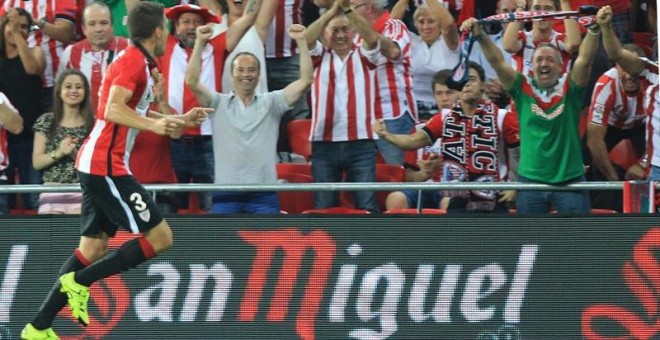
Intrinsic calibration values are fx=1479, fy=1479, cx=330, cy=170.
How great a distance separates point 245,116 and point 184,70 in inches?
37.1

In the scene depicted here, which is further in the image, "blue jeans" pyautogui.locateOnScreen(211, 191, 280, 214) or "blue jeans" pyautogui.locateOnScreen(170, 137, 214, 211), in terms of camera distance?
"blue jeans" pyautogui.locateOnScreen(170, 137, 214, 211)

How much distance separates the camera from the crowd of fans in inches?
428

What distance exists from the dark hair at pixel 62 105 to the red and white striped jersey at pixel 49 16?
103 centimetres

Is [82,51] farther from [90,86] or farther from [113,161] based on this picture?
[113,161]

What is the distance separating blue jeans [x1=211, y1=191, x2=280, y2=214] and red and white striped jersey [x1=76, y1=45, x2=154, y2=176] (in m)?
1.59

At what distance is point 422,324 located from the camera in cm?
1045

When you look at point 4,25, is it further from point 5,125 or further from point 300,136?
point 300,136

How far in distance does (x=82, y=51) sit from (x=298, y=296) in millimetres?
3076

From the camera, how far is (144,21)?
942 centimetres

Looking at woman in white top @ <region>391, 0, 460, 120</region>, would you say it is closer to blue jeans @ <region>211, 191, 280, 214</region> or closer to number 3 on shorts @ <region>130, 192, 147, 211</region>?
blue jeans @ <region>211, 191, 280, 214</region>

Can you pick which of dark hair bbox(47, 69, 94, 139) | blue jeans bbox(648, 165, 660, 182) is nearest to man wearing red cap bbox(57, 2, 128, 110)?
dark hair bbox(47, 69, 94, 139)

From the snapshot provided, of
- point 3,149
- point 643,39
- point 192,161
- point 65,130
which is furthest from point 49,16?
point 643,39

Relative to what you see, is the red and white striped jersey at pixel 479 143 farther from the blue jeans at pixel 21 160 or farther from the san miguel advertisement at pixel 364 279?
the blue jeans at pixel 21 160

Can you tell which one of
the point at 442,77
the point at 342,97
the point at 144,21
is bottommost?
the point at 342,97
